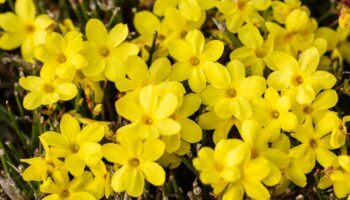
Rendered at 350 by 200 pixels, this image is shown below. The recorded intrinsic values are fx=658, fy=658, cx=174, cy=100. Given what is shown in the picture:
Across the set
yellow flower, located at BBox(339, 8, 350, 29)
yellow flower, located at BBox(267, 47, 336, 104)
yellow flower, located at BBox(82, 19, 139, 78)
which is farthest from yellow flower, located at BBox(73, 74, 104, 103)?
yellow flower, located at BBox(339, 8, 350, 29)

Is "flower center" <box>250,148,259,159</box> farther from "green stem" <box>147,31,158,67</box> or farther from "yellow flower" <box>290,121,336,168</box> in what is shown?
"green stem" <box>147,31,158,67</box>

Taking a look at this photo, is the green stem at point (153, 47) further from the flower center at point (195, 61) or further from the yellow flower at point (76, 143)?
the yellow flower at point (76, 143)

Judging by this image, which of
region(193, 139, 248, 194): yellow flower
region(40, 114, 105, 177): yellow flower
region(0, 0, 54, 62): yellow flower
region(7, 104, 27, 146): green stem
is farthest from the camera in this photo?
region(0, 0, 54, 62): yellow flower

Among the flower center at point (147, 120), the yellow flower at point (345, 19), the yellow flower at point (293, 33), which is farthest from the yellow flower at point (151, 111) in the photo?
the yellow flower at point (345, 19)

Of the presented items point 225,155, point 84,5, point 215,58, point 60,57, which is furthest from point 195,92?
point 84,5

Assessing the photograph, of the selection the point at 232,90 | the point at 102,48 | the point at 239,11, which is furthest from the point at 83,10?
the point at 232,90

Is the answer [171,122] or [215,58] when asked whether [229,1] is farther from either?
[171,122]
